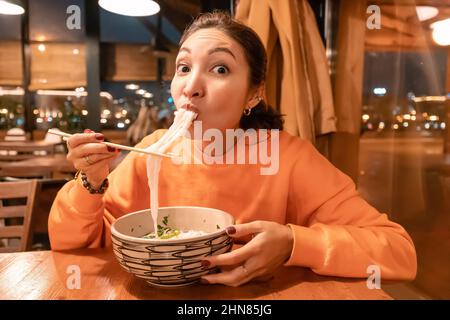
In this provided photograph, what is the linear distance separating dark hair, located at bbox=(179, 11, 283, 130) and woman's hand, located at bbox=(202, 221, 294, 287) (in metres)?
0.52

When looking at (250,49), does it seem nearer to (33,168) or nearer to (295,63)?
(295,63)

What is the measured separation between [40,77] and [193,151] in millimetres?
6369

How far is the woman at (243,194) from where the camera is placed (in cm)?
87

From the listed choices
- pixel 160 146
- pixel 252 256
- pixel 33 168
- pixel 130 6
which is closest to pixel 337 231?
pixel 252 256

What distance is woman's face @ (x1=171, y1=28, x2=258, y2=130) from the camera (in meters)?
1.02

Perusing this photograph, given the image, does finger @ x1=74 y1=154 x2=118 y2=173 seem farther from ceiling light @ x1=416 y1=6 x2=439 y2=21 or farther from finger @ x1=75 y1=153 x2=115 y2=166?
ceiling light @ x1=416 y1=6 x2=439 y2=21

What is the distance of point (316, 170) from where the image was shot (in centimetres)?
111

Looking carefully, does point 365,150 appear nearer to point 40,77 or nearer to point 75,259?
point 75,259

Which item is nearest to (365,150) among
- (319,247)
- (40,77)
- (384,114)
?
(384,114)

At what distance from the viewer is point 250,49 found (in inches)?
45.3

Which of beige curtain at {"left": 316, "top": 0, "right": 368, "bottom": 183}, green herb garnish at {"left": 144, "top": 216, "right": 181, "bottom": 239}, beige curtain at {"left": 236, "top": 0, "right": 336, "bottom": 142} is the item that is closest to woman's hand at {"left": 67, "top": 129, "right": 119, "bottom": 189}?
green herb garnish at {"left": 144, "top": 216, "right": 181, "bottom": 239}

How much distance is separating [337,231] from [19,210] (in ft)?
4.63

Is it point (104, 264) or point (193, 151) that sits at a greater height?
point (193, 151)
